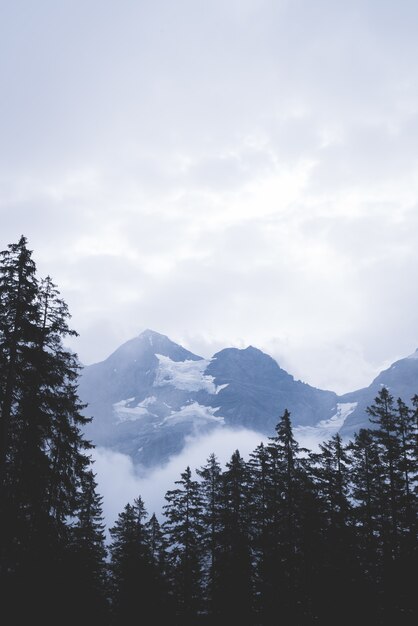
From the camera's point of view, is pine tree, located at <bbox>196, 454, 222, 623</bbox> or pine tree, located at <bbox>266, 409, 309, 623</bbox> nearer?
pine tree, located at <bbox>266, 409, 309, 623</bbox>

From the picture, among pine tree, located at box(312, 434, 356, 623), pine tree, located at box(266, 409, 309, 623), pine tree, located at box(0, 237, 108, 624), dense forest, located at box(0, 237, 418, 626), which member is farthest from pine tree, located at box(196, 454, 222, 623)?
pine tree, located at box(0, 237, 108, 624)

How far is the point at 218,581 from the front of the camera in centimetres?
2878

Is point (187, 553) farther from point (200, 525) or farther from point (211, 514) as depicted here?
point (211, 514)

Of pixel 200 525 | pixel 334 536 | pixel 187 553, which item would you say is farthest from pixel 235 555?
pixel 200 525

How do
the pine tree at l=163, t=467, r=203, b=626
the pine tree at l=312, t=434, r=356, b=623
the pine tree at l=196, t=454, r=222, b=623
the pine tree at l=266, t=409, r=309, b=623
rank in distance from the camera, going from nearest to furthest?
the pine tree at l=312, t=434, r=356, b=623 → the pine tree at l=266, t=409, r=309, b=623 → the pine tree at l=163, t=467, r=203, b=626 → the pine tree at l=196, t=454, r=222, b=623

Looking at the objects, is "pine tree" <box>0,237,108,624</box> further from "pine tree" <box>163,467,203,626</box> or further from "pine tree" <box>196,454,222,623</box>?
"pine tree" <box>196,454,222,623</box>

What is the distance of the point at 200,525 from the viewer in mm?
38156

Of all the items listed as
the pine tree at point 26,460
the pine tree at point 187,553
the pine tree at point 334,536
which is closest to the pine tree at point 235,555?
the pine tree at point 187,553

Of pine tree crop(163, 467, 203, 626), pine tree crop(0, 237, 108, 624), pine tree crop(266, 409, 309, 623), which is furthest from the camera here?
pine tree crop(163, 467, 203, 626)

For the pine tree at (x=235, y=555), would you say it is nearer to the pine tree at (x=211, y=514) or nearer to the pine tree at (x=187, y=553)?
the pine tree at (x=211, y=514)

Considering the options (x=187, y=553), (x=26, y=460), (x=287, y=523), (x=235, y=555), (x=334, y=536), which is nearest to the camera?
(x=26, y=460)

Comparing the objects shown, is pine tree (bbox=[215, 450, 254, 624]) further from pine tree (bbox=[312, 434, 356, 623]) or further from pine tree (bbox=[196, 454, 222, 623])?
pine tree (bbox=[312, 434, 356, 623])

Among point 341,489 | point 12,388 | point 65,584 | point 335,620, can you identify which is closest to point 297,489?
point 341,489

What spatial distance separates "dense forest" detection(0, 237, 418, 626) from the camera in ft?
63.6
